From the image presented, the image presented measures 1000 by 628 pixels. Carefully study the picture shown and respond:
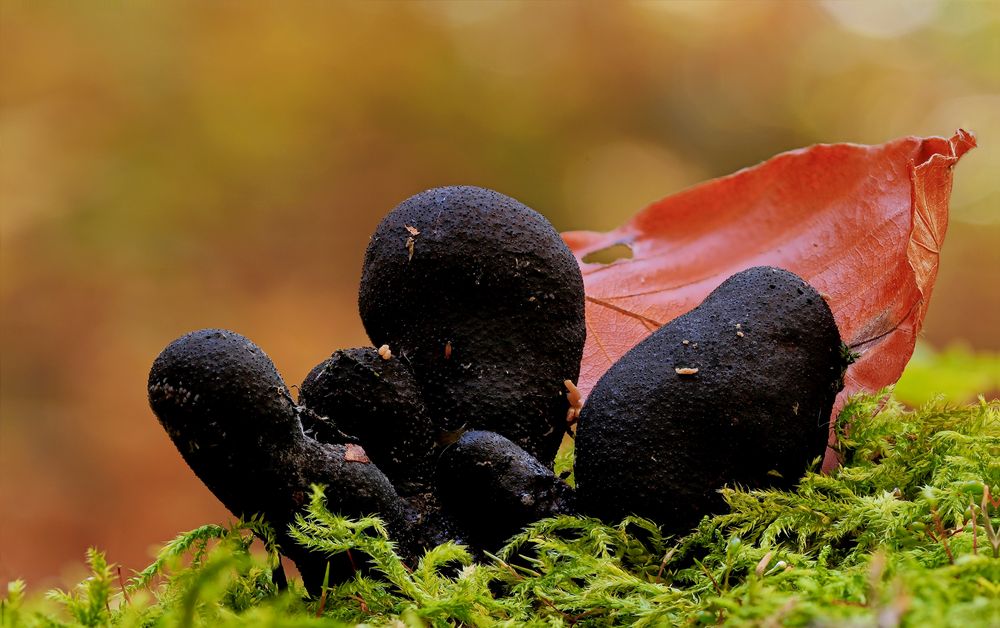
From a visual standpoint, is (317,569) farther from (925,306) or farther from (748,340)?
(925,306)

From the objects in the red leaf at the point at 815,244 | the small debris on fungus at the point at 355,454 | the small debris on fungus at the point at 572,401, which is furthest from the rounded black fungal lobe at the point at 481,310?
the red leaf at the point at 815,244

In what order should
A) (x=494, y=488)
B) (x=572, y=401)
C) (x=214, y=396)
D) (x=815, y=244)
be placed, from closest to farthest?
1. (x=214, y=396)
2. (x=494, y=488)
3. (x=572, y=401)
4. (x=815, y=244)

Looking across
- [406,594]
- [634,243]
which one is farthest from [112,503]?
[406,594]

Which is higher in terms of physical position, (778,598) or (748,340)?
(748,340)

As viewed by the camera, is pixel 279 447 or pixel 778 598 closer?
pixel 778 598

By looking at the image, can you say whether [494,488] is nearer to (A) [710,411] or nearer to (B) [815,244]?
(A) [710,411]

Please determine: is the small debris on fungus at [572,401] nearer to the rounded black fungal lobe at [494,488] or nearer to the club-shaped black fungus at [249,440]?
the rounded black fungal lobe at [494,488]

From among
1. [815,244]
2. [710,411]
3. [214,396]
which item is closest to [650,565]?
[710,411]
